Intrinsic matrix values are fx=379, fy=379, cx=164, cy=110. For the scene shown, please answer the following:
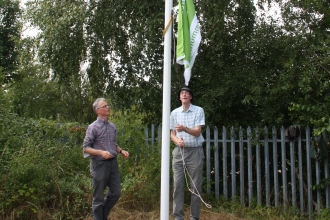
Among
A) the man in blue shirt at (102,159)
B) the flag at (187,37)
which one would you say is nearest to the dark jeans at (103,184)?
the man in blue shirt at (102,159)

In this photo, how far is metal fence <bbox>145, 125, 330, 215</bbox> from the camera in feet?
21.5

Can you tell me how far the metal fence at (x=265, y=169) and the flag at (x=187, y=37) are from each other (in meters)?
2.69

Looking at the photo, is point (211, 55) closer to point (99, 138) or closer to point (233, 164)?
point (233, 164)

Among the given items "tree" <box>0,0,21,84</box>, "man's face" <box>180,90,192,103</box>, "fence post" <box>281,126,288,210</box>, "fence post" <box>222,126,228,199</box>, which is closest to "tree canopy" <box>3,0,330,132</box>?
"fence post" <box>281,126,288,210</box>

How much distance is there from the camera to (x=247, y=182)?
7410 mm

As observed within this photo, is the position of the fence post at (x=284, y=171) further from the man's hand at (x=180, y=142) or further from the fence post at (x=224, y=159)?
the man's hand at (x=180, y=142)

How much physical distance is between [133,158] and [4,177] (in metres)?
2.29

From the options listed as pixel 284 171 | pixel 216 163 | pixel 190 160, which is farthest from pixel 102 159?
pixel 284 171

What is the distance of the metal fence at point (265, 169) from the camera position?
258 inches

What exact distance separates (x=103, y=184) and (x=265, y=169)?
10.6ft

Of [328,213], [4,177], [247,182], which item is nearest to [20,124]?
[4,177]

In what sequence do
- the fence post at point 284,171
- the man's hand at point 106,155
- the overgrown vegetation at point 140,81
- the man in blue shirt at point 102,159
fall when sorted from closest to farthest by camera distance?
the man's hand at point 106,155 < the man in blue shirt at point 102,159 < the overgrown vegetation at point 140,81 < the fence post at point 284,171

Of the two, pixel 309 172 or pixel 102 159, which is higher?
pixel 102 159

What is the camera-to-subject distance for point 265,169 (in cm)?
686
